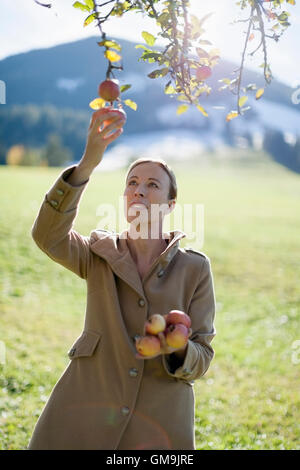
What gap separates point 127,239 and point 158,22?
3.65ft

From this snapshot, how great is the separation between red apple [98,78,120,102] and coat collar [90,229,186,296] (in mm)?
795

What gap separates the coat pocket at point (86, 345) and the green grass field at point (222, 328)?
3216 mm

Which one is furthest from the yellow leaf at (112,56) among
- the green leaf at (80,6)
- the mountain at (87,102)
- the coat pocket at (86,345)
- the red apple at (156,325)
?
the mountain at (87,102)

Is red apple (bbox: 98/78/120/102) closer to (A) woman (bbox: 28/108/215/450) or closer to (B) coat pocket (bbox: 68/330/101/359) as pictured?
(A) woman (bbox: 28/108/215/450)

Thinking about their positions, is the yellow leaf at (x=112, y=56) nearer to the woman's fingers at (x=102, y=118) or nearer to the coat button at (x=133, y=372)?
the woman's fingers at (x=102, y=118)

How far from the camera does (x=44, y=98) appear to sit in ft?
350

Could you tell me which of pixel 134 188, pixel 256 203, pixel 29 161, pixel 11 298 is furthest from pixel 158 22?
pixel 29 161

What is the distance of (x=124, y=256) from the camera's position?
2.51m

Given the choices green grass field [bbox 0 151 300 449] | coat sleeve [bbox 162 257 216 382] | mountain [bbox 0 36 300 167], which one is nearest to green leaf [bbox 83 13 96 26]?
coat sleeve [bbox 162 257 216 382]

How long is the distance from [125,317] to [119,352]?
173 millimetres

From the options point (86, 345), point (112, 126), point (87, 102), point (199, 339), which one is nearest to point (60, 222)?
point (112, 126)

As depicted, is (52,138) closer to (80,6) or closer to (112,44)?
(80,6)

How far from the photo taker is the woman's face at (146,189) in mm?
2480

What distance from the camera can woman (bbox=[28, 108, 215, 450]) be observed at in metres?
2.27
